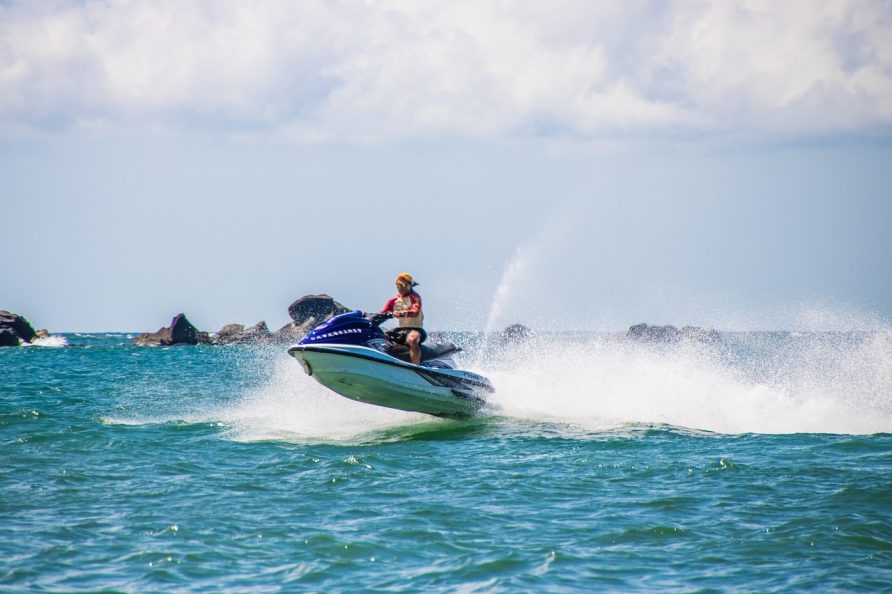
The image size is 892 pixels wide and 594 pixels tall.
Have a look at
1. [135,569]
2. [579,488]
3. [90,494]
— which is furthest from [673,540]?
[90,494]

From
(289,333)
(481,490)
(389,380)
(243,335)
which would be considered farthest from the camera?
(243,335)

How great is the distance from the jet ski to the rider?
134 millimetres

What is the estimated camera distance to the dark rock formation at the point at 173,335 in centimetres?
8475

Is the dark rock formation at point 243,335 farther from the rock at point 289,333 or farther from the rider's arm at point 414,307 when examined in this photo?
the rider's arm at point 414,307

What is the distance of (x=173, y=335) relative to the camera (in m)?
84.9

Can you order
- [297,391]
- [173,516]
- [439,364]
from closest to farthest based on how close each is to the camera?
[173,516], [439,364], [297,391]

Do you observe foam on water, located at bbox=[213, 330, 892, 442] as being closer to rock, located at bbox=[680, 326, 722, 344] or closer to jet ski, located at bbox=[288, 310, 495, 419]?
jet ski, located at bbox=[288, 310, 495, 419]

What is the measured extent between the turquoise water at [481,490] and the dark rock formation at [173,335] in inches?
2656

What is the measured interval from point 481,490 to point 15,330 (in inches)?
2972

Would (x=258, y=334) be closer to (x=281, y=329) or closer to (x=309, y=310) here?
(x=281, y=329)

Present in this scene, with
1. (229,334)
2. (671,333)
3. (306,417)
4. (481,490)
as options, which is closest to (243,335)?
(229,334)

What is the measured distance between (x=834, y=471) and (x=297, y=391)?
9.78m

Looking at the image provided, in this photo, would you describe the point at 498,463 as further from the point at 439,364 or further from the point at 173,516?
the point at 173,516

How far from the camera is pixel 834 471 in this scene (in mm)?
11648
